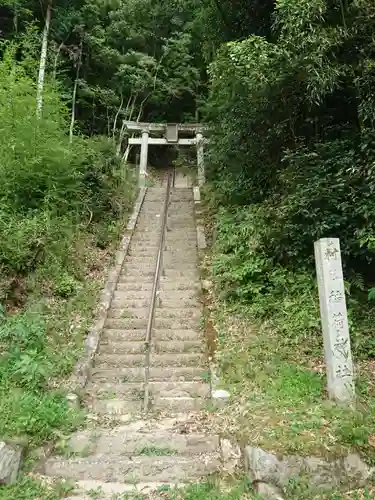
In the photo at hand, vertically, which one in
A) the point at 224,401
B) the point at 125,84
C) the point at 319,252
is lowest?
the point at 224,401

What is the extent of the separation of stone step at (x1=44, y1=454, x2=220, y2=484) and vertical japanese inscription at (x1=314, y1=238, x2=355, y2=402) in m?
1.40

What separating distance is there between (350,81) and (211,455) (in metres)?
4.99

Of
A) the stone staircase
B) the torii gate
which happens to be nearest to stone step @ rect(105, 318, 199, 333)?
the stone staircase

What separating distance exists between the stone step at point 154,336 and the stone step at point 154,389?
961 mm

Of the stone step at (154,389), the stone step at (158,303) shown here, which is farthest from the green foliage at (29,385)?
the stone step at (158,303)

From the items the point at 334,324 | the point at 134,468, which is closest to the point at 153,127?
the point at 334,324

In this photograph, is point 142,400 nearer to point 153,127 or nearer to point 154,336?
point 154,336

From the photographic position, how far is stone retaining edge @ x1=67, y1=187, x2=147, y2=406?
5.03 meters

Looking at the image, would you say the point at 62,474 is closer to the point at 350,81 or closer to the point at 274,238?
the point at 274,238

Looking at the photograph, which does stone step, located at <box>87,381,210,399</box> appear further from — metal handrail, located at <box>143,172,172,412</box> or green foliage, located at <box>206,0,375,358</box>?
green foliage, located at <box>206,0,375,358</box>

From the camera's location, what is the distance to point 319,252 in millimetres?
4359

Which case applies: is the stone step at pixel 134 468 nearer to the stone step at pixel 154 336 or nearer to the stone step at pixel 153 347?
the stone step at pixel 153 347

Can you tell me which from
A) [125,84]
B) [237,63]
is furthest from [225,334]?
[125,84]

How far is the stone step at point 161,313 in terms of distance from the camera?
6.88 m
